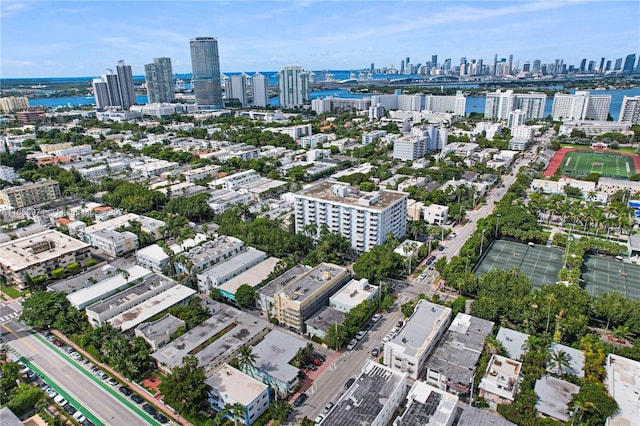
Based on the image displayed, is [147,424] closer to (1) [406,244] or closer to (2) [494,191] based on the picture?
(1) [406,244]

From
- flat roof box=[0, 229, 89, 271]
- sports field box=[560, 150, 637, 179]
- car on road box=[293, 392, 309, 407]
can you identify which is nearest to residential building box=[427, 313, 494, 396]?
car on road box=[293, 392, 309, 407]

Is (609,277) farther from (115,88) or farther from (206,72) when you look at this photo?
(115,88)

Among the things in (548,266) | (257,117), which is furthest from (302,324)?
(257,117)

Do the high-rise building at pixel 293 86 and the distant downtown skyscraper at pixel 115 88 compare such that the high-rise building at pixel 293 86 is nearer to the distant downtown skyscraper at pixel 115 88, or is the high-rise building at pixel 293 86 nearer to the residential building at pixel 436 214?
the distant downtown skyscraper at pixel 115 88

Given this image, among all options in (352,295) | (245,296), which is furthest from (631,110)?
(245,296)

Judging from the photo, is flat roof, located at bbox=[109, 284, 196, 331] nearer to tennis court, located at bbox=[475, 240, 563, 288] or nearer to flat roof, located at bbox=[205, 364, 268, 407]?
flat roof, located at bbox=[205, 364, 268, 407]
